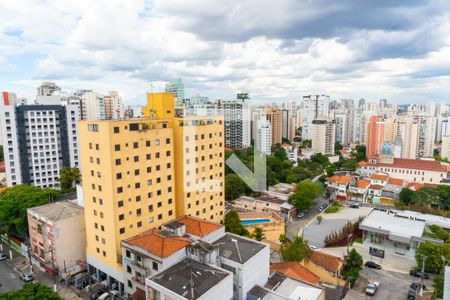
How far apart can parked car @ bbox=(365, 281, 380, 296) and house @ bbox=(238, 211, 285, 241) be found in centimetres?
703

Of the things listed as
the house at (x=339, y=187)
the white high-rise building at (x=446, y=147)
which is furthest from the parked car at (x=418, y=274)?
the white high-rise building at (x=446, y=147)

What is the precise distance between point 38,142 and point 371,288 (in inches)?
1237

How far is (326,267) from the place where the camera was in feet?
51.8

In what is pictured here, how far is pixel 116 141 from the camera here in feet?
44.2

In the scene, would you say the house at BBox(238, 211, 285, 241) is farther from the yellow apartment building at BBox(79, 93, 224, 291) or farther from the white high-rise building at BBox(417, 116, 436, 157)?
the white high-rise building at BBox(417, 116, 436, 157)

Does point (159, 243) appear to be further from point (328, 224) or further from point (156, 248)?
point (328, 224)

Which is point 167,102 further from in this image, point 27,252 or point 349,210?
point 349,210

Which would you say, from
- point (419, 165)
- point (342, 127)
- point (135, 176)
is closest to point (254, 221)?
point (135, 176)

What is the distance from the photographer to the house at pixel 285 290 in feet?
37.6

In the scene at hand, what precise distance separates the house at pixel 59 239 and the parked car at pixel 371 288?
1481 cm

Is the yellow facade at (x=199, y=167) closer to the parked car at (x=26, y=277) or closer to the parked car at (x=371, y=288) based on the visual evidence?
the parked car at (x=26, y=277)

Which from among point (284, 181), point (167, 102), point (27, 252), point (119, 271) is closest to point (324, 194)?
point (284, 181)

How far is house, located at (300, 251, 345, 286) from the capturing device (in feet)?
50.7

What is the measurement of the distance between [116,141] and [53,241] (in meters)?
6.68
